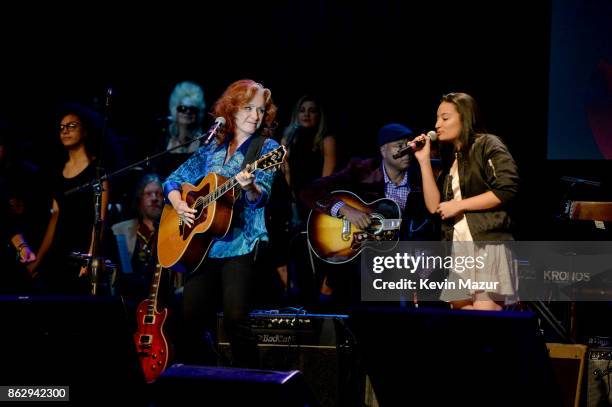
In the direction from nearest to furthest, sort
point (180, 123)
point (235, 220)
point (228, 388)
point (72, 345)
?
point (228, 388) → point (72, 345) → point (235, 220) → point (180, 123)

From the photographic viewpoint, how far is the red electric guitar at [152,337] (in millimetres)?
5141

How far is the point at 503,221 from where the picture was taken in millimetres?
4059

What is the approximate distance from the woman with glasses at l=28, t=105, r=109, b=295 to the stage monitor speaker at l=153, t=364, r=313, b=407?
10.1ft

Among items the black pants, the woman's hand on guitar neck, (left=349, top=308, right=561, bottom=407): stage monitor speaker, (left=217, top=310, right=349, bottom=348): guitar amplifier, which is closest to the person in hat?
the woman's hand on guitar neck

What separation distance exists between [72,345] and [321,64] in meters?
4.93

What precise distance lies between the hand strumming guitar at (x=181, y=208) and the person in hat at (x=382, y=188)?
189 cm

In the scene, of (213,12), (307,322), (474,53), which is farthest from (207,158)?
(213,12)

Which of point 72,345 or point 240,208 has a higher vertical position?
point 240,208

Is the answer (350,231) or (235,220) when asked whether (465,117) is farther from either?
(350,231)

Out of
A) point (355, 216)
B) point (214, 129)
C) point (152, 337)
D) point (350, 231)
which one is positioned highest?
point (214, 129)

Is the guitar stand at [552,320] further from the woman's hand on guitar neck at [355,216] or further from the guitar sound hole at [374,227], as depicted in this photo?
the woman's hand on guitar neck at [355,216]

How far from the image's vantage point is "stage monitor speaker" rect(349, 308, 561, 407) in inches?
102

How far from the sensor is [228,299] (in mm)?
4133

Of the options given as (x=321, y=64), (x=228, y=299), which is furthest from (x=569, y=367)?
(x=321, y=64)
